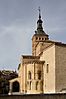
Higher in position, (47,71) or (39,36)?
(39,36)

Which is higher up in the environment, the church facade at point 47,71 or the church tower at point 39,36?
the church tower at point 39,36

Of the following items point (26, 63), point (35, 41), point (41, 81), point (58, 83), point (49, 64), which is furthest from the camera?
point (35, 41)

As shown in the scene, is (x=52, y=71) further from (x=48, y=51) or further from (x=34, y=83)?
(x=34, y=83)

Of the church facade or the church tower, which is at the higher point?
the church tower

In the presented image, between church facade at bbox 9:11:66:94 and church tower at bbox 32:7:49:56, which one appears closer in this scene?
church facade at bbox 9:11:66:94

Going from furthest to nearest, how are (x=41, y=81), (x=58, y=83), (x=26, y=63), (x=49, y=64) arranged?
(x=26, y=63)
(x=41, y=81)
(x=49, y=64)
(x=58, y=83)

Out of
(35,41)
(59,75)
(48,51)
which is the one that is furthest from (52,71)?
(35,41)

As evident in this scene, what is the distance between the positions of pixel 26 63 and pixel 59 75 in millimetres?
10257

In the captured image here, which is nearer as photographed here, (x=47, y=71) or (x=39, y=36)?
(x=47, y=71)

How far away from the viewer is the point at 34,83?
129 feet

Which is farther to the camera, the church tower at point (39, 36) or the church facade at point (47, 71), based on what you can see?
the church tower at point (39, 36)

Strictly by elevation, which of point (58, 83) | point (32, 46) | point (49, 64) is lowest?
point (58, 83)

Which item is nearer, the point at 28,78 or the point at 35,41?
the point at 28,78

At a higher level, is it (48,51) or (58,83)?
(48,51)
